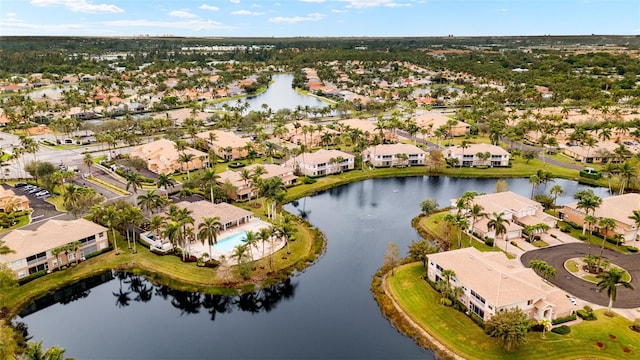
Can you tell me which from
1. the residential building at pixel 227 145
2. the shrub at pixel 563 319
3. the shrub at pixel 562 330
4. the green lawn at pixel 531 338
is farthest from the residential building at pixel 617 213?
the residential building at pixel 227 145

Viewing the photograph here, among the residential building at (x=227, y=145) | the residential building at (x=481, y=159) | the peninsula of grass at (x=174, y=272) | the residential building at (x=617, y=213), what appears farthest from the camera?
the residential building at (x=227, y=145)

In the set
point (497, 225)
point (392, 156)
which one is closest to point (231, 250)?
point (497, 225)

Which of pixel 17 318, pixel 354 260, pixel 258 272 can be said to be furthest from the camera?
pixel 354 260

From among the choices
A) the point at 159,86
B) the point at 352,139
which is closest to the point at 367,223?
the point at 352,139

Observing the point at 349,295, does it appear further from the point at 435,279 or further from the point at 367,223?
the point at 367,223

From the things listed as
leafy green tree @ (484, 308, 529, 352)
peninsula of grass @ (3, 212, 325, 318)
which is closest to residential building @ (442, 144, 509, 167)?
peninsula of grass @ (3, 212, 325, 318)

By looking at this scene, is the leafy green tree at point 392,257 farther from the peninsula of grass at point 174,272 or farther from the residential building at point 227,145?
the residential building at point 227,145

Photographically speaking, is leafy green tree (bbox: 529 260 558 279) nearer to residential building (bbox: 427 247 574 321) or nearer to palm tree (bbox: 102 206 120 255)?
residential building (bbox: 427 247 574 321)
